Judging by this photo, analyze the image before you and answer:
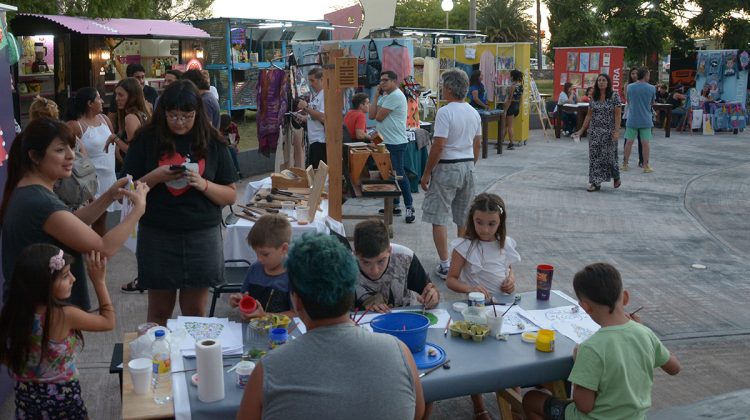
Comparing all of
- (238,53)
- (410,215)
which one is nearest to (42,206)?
(410,215)

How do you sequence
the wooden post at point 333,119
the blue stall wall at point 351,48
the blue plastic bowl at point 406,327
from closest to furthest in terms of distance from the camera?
1. the blue plastic bowl at point 406,327
2. the wooden post at point 333,119
3. the blue stall wall at point 351,48

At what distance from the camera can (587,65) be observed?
18062 mm

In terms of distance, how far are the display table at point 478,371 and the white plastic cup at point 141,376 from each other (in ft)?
0.39

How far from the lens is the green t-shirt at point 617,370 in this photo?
A: 2764 millimetres

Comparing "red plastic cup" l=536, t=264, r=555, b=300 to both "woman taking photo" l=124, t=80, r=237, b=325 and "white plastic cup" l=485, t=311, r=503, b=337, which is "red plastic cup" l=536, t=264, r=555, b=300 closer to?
"white plastic cup" l=485, t=311, r=503, b=337

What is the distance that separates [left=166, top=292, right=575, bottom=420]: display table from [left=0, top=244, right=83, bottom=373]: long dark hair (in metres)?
0.58

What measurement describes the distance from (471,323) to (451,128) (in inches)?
124

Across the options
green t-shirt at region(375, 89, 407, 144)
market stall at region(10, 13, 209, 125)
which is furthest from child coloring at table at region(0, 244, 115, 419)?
market stall at region(10, 13, 209, 125)

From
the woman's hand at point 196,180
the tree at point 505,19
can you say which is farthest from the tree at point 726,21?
the tree at point 505,19

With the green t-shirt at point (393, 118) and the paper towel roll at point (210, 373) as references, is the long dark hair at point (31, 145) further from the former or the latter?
the green t-shirt at point (393, 118)

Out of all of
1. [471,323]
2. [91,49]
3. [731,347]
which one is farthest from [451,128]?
[91,49]

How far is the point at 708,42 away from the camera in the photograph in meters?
27.2

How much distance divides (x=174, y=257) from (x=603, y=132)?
25.6 feet

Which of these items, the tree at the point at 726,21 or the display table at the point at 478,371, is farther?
the tree at the point at 726,21
